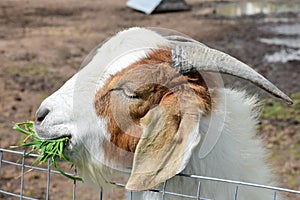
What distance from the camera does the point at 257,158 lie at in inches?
119

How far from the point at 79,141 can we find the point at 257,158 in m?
0.91

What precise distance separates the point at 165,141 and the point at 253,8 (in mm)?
13988

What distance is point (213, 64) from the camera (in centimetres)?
267

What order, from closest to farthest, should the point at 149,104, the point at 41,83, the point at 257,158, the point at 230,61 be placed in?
the point at 230,61
the point at 149,104
the point at 257,158
the point at 41,83

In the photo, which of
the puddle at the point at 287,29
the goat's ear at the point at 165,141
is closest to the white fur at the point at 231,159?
the goat's ear at the point at 165,141

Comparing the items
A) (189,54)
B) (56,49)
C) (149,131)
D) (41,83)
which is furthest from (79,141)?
(56,49)

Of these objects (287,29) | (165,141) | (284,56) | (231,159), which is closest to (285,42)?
(284,56)

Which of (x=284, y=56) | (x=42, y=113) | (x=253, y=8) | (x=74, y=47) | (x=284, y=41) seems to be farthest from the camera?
(x=253, y=8)

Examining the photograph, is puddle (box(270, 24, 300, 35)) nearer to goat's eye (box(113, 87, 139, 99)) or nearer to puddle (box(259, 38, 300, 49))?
puddle (box(259, 38, 300, 49))

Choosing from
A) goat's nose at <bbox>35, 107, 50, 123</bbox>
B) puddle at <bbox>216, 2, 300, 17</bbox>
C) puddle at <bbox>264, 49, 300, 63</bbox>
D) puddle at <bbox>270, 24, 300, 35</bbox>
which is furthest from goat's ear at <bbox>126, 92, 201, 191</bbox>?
puddle at <bbox>216, 2, 300, 17</bbox>

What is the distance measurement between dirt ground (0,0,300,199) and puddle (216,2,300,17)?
15.9 inches

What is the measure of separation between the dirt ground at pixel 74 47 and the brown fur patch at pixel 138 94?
216cm

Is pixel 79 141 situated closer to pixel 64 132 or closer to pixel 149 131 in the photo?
pixel 64 132

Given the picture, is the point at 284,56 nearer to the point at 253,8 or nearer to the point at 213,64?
the point at 253,8
